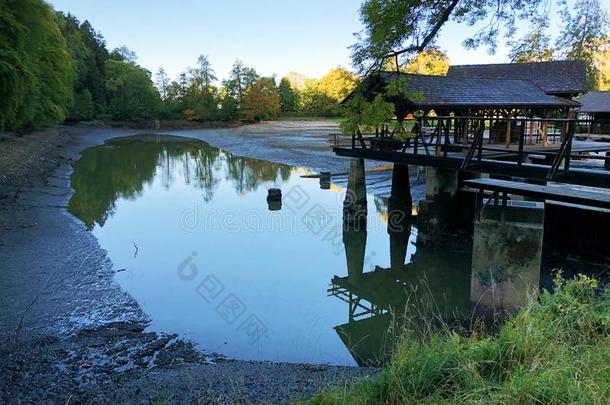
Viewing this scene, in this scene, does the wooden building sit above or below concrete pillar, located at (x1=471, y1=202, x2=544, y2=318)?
above

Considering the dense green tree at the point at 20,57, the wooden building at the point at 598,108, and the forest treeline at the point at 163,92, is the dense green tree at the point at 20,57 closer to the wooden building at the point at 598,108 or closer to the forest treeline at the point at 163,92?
the forest treeline at the point at 163,92

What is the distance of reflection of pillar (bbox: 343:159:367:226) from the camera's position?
16.8m

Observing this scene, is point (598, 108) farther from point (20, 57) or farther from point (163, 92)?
point (163, 92)

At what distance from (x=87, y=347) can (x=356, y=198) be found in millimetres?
11000

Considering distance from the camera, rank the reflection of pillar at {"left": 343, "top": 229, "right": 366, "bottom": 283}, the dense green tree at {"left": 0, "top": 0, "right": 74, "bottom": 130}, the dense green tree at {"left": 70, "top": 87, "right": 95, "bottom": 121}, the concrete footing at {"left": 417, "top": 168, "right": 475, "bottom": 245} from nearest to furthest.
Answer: the reflection of pillar at {"left": 343, "top": 229, "right": 366, "bottom": 283}, the concrete footing at {"left": 417, "top": 168, "right": 475, "bottom": 245}, the dense green tree at {"left": 0, "top": 0, "right": 74, "bottom": 130}, the dense green tree at {"left": 70, "top": 87, "right": 95, "bottom": 121}

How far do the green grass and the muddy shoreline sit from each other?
128cm

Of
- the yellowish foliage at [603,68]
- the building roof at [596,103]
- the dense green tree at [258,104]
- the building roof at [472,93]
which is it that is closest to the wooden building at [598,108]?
the building roof at [596,103]

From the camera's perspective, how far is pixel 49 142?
39344mm

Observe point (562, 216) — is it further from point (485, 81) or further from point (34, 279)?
point (34, 279)

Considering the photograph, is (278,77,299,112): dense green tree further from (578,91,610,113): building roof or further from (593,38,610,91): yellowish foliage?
(578,91,610,113): building roof

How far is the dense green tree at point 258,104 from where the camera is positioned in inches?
2793

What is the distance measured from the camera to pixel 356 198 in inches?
666

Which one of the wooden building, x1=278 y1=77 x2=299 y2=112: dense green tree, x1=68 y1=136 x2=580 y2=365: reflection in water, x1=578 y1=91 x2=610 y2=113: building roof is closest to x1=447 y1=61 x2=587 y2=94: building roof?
x1=578 y1=91 x2=610 y2=113: building roof

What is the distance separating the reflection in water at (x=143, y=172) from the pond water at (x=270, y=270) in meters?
0.24
